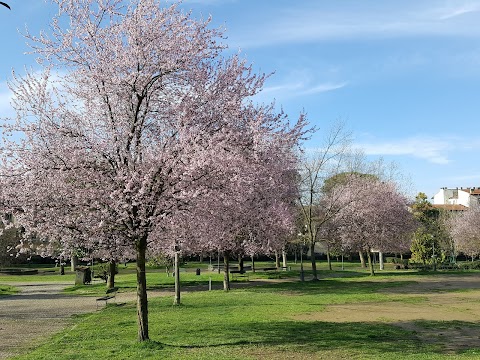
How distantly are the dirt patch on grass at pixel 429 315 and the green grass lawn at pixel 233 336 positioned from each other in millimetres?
367

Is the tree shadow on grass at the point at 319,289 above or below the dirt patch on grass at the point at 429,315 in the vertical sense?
below

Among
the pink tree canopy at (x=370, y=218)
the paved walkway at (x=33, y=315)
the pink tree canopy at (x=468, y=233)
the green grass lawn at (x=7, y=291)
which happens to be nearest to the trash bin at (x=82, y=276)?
the green grass lawn at (x=7, y=291)

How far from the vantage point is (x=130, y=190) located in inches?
477

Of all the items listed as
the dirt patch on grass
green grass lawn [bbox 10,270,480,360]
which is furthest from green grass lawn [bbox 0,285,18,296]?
the dirt patch on grass

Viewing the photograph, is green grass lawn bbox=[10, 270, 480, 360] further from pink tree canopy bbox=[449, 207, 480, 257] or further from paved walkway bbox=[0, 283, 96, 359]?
pink tree canopy bbox=[449, 207, 480, 257]

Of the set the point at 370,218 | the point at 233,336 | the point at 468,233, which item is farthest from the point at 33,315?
the point at 468,233

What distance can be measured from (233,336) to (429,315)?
29.5 ft

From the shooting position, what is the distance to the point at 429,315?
19.7 meters

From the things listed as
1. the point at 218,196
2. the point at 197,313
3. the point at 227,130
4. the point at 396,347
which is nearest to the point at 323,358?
the point at 396,347

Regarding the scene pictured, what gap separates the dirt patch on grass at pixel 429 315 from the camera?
1467 centimetres

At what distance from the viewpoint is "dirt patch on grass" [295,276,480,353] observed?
48.1 ft

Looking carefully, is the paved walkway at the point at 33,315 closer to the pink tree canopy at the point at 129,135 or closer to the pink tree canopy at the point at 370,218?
the pink tree canopy at the point at 129,135

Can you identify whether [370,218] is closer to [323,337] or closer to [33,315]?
[33,315]

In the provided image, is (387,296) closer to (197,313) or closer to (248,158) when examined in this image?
(197,313)
